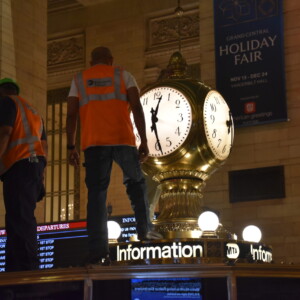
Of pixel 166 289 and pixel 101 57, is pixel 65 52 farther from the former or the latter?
pixel 166 289

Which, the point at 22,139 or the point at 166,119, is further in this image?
the point at 166,119

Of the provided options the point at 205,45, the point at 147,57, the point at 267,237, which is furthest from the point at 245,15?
the point at 147,57

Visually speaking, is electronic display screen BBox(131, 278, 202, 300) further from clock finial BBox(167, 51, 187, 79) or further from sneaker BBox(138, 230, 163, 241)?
clock finial BBox(167, 51, 187, 79)

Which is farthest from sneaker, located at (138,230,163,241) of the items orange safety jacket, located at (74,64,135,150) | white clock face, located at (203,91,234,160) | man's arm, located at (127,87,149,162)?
white clock face, located at (203,91,234,160)

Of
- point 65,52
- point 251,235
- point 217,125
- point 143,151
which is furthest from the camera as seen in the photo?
point 65,52

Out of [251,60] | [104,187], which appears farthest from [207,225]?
[251,60]

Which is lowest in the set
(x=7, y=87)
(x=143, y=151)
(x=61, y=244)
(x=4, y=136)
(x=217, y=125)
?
(x=143, y=151)

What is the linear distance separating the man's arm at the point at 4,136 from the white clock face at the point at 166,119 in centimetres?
93

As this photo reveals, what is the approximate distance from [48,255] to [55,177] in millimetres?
9224

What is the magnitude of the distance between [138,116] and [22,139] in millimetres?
737

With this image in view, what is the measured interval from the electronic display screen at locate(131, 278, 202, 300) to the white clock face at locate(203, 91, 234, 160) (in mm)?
1740

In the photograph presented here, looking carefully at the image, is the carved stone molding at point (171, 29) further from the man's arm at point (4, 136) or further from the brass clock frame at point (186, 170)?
the man's arm at point (4, 136)

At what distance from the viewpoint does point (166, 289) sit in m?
3.50

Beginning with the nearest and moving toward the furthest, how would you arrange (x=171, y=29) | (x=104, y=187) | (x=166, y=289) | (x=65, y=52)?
(x=166, y=289) → (x=104, y=187) → (x=171, y=29) → (x=65, y=52)
